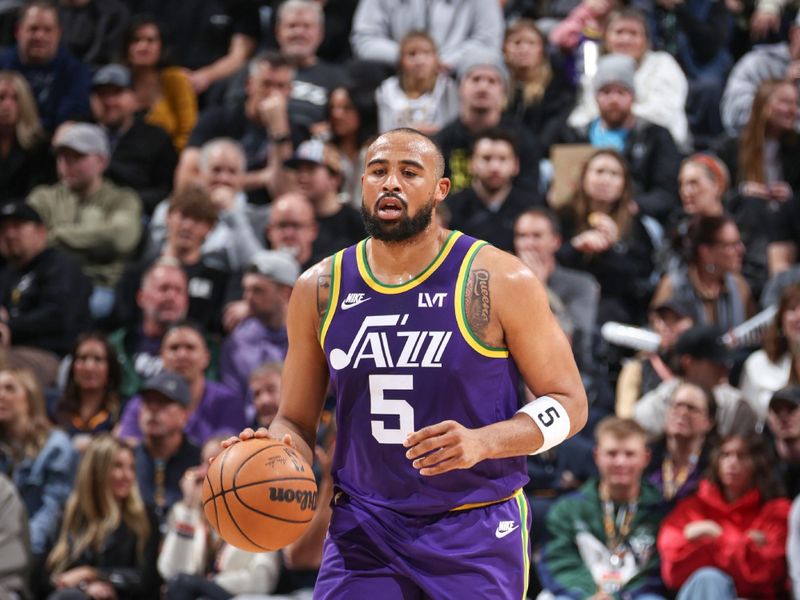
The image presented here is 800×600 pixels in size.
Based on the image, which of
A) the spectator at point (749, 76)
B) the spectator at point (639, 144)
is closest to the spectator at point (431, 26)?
the spectator at point (639, 144)

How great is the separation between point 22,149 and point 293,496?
25.7ft

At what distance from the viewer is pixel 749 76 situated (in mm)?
11797

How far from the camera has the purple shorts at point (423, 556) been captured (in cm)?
454

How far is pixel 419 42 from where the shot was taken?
1104cm

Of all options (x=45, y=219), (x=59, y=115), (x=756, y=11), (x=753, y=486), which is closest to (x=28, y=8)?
(x=59, y=115)

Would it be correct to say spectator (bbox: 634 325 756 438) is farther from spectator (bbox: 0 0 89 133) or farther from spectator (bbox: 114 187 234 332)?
spectator (bbox: 0 0 89 133)

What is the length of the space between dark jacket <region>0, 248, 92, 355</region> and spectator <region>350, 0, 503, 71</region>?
3277 mm

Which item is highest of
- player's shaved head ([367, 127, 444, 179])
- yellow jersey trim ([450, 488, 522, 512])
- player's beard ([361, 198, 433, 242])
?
player's shaved head ([367, 127, 444, 179])

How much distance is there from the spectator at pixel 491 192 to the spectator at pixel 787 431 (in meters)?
2.51

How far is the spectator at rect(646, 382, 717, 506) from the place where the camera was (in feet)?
27.1

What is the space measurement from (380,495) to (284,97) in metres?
7.00

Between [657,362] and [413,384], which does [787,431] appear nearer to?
[657,362]

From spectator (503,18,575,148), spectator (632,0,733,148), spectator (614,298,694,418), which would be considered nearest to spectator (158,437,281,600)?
spectator (614,298,694,418)

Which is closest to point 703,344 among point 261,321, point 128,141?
point 261,321
